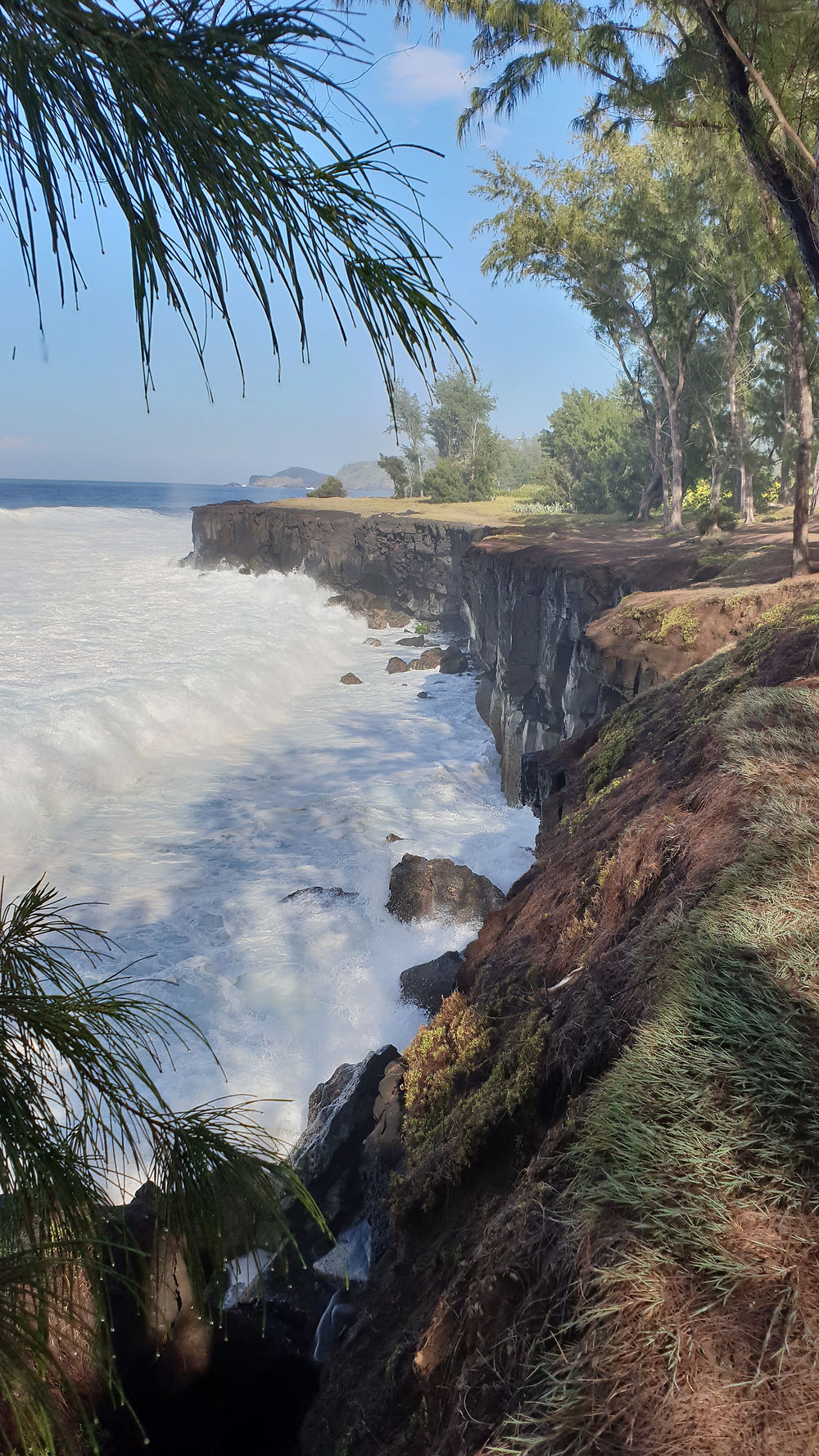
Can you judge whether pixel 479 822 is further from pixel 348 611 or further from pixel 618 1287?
pixel 348 611

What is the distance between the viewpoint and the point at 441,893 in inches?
522

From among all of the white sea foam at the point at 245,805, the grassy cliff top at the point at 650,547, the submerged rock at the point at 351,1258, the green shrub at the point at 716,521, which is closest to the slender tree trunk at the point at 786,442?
the grassy cliff top at the point at 650,547

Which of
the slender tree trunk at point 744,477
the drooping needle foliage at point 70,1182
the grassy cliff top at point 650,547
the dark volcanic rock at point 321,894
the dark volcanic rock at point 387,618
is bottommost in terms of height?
the dark volcanic rock at point 321,894

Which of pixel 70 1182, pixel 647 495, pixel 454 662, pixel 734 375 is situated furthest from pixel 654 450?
pixel 70 1182

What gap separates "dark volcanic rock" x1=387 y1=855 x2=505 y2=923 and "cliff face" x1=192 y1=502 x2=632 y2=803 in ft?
13.1

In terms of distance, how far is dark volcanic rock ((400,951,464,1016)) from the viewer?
32.8ft

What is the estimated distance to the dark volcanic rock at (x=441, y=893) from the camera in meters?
13.1

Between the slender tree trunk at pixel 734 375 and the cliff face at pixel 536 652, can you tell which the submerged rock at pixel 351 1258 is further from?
the slender tree trunk at pixel 734 375

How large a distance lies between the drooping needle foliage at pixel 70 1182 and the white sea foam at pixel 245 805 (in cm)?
382

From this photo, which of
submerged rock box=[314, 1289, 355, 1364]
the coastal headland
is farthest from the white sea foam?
submerged rock box=[314, 1289, 355, 1364]

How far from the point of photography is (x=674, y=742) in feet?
22.5

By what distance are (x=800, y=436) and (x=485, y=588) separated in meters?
15.0

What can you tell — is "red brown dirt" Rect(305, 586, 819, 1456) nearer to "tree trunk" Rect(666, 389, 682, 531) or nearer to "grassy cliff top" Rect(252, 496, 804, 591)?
"grassy cliff top" Rect(252, 496, 804, 591)

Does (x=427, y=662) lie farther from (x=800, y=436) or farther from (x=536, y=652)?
(x=800, y=436)
